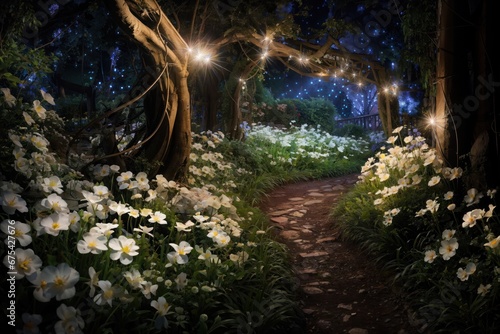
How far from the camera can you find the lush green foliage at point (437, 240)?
99.8 inches

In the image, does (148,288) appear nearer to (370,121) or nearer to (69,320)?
(69,320)

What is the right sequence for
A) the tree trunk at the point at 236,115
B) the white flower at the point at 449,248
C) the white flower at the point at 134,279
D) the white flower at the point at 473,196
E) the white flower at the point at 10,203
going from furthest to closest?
the tree trunk at the point at 236,115 → the white flower at the point at 473,196 → the white flower at the point at 449,248 → the white flower at the point at 134,279 → the white flower at the point at 10,203

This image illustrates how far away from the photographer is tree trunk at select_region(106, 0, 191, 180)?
4.18m

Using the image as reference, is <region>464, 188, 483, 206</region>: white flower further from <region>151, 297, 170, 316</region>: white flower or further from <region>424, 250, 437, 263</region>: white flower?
<region>151, 297, 170, 316</region>: white flower

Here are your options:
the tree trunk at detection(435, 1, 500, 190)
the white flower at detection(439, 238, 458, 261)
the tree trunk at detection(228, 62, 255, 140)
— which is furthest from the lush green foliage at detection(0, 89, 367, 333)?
the tree trunk at detection(228, 62, 255, 140)

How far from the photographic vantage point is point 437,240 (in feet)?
10.6

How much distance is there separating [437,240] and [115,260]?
8.31 ft

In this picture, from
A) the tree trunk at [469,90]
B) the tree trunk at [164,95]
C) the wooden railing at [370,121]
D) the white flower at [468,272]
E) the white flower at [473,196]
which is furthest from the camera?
the wooden railing at [370,121]

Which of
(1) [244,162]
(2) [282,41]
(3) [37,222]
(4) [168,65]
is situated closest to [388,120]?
(2) [282,41]

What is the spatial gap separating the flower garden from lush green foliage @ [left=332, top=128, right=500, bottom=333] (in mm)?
12

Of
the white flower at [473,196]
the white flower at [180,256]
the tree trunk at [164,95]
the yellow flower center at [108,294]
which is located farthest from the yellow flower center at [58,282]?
the white flower at [473,196]

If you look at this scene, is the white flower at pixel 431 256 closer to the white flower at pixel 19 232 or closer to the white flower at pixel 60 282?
the white flower at pixel 60 282

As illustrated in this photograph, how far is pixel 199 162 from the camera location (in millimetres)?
6148

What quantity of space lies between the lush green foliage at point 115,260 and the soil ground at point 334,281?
9.6 inches
